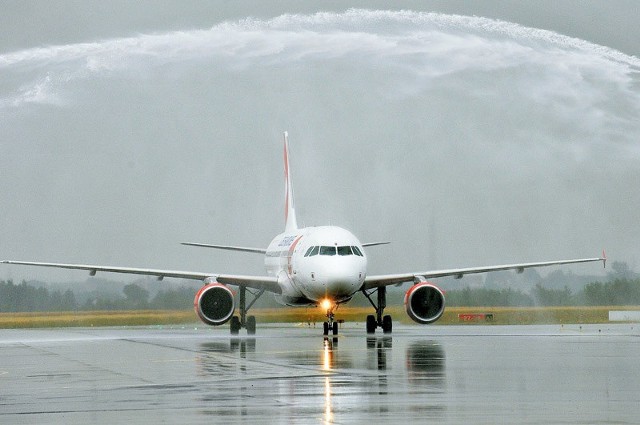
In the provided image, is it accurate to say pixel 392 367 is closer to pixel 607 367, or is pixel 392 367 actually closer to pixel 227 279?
pixel 607 367

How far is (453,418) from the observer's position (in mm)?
15383

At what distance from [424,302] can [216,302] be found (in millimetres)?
7980

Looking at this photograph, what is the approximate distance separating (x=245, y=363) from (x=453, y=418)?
39.5 ft

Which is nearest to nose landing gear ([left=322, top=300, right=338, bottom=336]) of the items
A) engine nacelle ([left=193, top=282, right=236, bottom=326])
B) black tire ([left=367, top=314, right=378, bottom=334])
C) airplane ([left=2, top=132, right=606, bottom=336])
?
airplane ([left=2, top=132, right=606, bottom=336])

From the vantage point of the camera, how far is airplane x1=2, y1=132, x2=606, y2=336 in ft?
142

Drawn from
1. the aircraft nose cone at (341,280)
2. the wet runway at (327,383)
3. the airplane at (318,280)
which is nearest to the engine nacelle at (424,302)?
the airplane at (318,280)

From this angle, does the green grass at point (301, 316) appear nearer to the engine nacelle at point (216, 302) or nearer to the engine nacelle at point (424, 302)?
the engine nacelle at point (216, 302)

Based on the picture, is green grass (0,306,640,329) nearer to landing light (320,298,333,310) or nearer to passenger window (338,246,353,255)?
landing light (320,298,333,310)

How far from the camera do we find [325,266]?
4319 centimetres

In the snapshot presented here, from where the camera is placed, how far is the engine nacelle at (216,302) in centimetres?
Result: 4531

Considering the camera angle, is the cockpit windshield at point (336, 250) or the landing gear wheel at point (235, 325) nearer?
the cockpit windshield at point (336, 250)

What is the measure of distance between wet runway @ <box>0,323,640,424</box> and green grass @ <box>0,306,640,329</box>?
19.5m

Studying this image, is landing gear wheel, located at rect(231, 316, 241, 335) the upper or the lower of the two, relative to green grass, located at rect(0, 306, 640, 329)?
lower

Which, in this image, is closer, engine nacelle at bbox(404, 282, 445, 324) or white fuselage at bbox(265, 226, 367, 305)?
white fuselage at bbox(265, 226, 367, 305)
